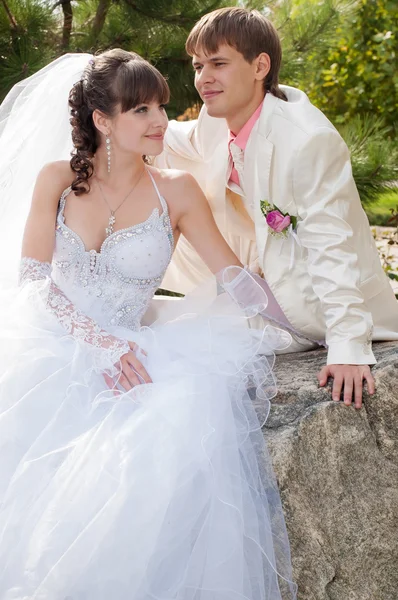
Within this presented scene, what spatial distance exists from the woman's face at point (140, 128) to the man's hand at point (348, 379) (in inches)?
38.4

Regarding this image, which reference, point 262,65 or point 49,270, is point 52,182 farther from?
point 262,65

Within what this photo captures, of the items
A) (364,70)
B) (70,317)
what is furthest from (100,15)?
(364,70)

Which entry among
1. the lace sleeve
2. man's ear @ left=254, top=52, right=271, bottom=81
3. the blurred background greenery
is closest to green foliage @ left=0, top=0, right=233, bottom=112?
the blurred background greenery

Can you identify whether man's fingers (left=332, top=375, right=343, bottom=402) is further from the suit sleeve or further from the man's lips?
the man's lips

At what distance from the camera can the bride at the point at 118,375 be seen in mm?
2213

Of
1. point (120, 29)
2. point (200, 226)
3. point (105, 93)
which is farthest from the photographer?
point (120, 29)

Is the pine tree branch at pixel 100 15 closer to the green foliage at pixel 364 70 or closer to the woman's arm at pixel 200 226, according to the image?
the woman's arm at pixel 200 226

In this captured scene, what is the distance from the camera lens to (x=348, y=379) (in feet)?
9.00

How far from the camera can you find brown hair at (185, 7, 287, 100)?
305cm

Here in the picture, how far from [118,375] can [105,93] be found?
986mm

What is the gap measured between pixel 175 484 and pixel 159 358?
0.56 metres

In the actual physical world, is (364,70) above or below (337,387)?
below

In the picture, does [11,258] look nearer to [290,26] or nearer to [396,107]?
[290,26]

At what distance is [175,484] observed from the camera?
7.47ft
